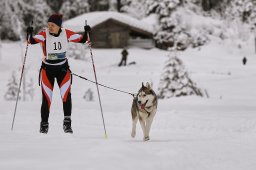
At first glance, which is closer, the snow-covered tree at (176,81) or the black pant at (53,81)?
the black pant at (53,81)

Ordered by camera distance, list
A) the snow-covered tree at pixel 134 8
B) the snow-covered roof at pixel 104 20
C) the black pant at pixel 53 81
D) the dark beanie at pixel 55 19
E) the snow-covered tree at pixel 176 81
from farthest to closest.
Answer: the snow-covered tree at pixel 134 8 < the snow-covered roof at pixel 104 20 < the snow-covered tree at pixel 176 81 < the black pant at pixel 53 81 < the dark beanie at pixel 55 19

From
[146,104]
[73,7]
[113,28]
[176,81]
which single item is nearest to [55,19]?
[146,104]

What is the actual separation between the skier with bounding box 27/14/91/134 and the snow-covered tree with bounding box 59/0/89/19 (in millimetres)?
55167

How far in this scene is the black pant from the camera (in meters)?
8.19

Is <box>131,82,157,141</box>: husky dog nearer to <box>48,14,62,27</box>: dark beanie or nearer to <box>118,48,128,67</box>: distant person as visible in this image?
<box>48,14,62,27</box>: dark beanie

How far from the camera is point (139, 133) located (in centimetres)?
1088

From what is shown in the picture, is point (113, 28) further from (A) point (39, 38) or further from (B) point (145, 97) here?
(A) point (39, 38)

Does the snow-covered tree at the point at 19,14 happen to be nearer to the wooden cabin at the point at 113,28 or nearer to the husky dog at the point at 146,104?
the wooden cabin at the point at 113,28

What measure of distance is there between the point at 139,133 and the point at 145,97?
2.66m

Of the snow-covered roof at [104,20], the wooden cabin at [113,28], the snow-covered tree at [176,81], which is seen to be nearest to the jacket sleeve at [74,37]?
the snow-covered tree at [176,81]

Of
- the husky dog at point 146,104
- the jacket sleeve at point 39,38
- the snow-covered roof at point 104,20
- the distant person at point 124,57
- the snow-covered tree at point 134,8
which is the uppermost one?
the snow-covered tree at point 134,8

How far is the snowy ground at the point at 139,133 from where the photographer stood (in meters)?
5.79

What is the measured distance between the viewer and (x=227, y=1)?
204 feet

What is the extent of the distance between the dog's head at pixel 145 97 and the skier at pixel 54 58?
1.17 metres
